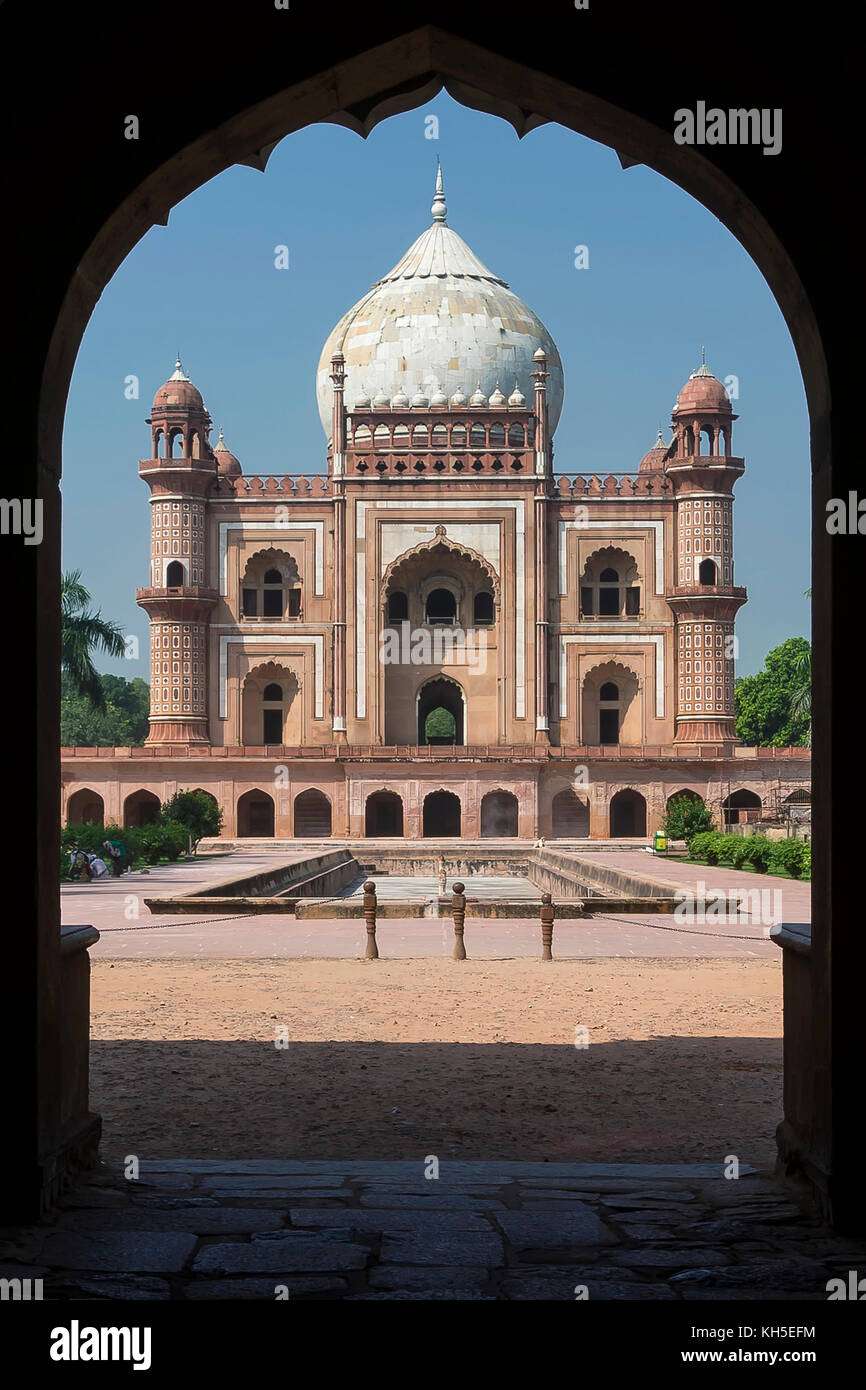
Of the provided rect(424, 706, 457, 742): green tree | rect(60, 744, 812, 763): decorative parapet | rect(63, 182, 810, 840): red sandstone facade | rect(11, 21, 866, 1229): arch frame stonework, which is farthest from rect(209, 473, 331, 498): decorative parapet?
rect(11, 21, 866, 1229): arch frame stonework

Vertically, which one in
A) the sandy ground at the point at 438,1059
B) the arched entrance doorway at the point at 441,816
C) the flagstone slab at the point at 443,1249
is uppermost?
the flagstone slab at the point at 443,1249

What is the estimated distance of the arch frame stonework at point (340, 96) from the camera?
308 centimetres

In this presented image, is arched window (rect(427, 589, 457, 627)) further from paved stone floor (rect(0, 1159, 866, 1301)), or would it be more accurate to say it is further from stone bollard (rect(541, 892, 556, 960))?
paved stone floor (rect(0, 1159, 866, 1301))

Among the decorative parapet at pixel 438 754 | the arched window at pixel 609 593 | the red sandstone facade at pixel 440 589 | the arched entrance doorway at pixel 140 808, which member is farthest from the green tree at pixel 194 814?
the arched window at pixel 609 593

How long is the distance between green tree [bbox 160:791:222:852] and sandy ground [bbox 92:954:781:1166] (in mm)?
16607

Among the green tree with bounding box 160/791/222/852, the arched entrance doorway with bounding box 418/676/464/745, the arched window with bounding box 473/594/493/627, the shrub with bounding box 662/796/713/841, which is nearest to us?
the shrub with bounding box 662/796/713/841

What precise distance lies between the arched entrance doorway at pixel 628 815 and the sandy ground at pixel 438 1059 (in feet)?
69.2

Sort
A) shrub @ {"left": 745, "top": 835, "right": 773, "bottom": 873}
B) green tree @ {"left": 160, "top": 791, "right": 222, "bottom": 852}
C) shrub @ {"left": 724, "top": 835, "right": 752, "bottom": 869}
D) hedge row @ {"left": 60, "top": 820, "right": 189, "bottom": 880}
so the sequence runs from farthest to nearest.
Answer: green tree @ {"left": 160, "top": 791, "right": 222, "bottom": 852} < shrub @ {"left": 724, "top": 835, "right": 752, "bottom": 869} < hedge row @ {"left": 60, "top": 820, "right": 189, "bottom": 880} < shrub @ {"left": 745, "top": 835, "right": 773, "bottom": 873}

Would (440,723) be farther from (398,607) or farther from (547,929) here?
(547,929)

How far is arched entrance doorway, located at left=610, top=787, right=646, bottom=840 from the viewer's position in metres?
29.9

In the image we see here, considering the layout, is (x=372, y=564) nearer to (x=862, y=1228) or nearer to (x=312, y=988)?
(x=312, y=988)

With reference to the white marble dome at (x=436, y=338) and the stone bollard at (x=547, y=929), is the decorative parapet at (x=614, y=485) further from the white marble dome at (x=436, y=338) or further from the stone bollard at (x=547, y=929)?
the stone bollard at (x=547, y=929)
